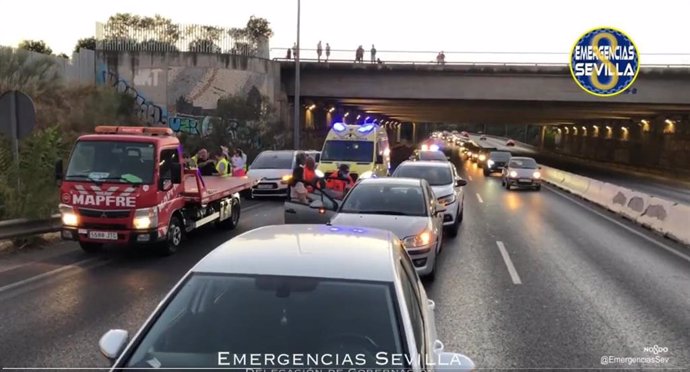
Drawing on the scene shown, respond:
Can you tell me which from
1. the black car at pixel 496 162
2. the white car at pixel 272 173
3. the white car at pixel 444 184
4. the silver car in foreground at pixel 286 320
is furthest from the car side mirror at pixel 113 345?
→ the black car at pixel 496 162

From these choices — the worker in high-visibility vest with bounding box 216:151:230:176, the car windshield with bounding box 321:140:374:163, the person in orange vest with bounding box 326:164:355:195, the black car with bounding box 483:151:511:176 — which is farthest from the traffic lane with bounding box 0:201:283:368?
the black car with bounding box 483:151:511:176

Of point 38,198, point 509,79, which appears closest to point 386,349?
point 38,198

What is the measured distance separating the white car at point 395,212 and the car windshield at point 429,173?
4.09 m

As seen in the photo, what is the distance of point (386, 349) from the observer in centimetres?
312

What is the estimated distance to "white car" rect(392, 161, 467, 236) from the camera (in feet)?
44.8

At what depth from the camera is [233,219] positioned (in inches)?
575

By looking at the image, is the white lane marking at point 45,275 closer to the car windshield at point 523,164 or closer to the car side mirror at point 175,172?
the car side mirror at point 175,172

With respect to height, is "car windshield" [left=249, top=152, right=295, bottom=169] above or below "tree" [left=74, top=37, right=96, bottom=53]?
below

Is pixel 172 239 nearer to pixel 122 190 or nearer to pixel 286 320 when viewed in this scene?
pixel 122 190

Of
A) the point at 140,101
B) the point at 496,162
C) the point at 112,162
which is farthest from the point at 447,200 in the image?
the point at 140,101

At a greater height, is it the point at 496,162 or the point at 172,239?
the point at 172,239

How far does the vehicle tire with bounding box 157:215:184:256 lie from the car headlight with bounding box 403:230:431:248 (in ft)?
14.7

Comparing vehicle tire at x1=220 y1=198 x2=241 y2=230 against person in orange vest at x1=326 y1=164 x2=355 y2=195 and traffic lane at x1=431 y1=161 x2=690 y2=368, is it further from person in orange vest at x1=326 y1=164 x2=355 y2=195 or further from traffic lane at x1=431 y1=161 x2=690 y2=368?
traffic lane at x1=431 y1=161 x2=690 y2=368

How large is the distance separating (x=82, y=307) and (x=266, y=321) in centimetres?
498
